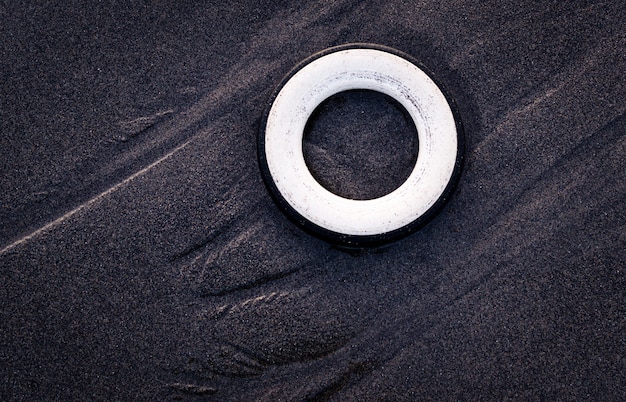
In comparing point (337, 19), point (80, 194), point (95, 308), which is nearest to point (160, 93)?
point (80, 194)

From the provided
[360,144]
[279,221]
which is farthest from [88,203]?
[360,144]

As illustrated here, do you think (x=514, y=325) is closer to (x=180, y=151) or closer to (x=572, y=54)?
(x=572, y=54)

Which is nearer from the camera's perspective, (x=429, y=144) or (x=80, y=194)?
(x=429, y=144)

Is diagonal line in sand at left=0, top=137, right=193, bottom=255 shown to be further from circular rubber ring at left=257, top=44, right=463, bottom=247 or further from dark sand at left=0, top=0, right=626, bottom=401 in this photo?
circular rubber ring at left=257, top=44, right=463, bottom=247

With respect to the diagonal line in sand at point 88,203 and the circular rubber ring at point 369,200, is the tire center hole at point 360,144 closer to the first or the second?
the circular rubber ring at point 369,200

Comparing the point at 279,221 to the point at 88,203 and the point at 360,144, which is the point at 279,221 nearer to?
the point at 360,144

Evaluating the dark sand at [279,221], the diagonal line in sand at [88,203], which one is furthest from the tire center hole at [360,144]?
the diagonal line in sand at [88,203]
